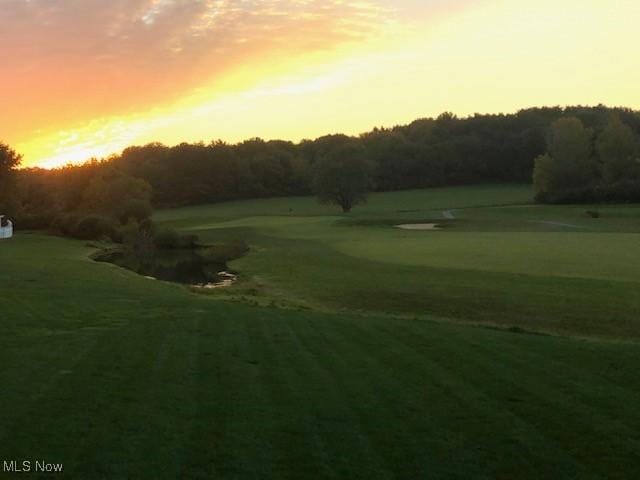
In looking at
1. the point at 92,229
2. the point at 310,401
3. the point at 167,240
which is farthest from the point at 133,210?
the point at 310,401

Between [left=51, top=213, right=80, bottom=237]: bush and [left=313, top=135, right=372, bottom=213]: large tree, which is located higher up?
[left=313, top=135, right=372, bottom=213]: large tree

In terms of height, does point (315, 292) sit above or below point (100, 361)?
below

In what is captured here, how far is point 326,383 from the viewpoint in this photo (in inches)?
386

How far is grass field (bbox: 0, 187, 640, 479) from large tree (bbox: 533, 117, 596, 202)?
70705mm

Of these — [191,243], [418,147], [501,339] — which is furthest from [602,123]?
[501,339]

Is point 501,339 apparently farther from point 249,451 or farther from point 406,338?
point 249,451

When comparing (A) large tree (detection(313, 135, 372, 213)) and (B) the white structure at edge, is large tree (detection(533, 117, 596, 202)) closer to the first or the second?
(A) large tree (detection(313, 135, 372, 213))

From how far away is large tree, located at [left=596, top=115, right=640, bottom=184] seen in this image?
92.3m

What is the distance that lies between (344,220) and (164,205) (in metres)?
69.8

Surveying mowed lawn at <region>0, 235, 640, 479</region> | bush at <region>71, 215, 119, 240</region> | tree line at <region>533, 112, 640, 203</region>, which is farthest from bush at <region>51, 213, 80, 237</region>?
tree line at <region>533, 112, 640, 203</region>

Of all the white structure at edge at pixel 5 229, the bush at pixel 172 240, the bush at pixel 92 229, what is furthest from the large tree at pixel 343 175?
the white structure at edge at pixel 5 229

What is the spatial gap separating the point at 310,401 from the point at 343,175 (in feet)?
266

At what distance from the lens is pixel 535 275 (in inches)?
1043

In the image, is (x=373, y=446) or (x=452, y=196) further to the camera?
(x=452, y=196)
